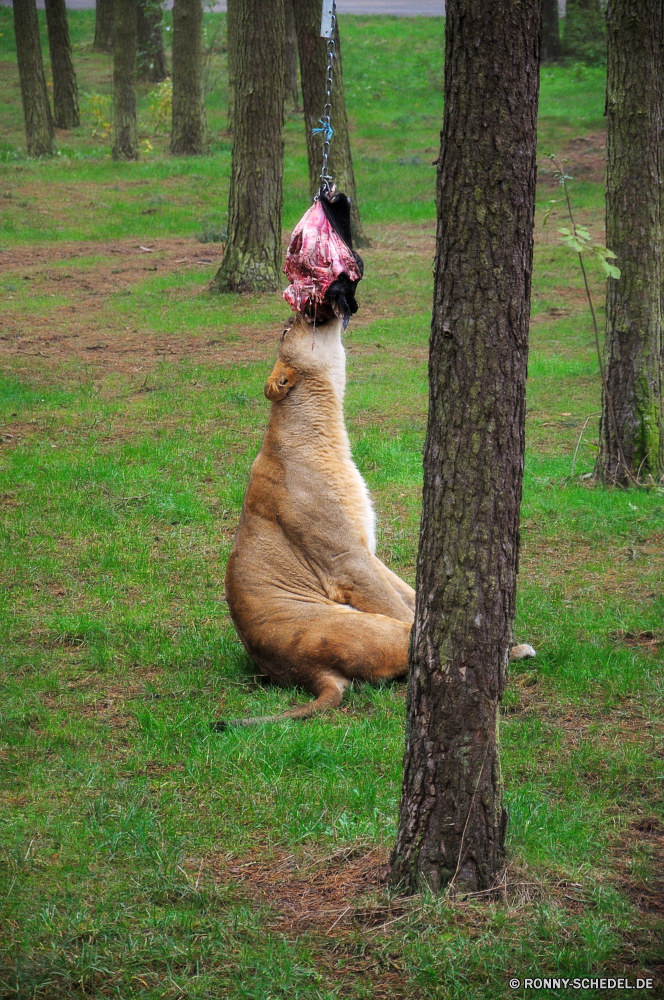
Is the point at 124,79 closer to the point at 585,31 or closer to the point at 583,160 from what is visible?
the point at 583,160

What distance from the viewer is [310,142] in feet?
51.0

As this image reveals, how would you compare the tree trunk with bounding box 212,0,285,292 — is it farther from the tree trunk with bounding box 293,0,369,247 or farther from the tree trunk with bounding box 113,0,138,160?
the tree trunk with bounding box 113,0,138,160

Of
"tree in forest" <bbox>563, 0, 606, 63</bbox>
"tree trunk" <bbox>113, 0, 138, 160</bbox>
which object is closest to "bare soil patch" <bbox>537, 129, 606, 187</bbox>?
"tree trunk" <bbox>113, 0, 138, 160</bbox>

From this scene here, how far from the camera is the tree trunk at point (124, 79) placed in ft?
75.6

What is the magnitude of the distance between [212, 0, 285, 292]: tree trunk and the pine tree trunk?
1564 cm

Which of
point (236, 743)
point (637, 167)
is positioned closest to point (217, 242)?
point (637, 167)

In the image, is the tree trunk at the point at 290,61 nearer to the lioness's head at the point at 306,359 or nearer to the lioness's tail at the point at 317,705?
the lioness's head at the point at 306,359

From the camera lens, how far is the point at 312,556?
573 cm

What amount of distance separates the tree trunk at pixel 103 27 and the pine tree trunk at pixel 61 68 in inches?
349

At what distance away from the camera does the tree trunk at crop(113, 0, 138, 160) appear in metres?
23.0

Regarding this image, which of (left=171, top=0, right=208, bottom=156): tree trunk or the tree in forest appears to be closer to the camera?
(left=171, top=0, right=208, bottom=156): tree trunk

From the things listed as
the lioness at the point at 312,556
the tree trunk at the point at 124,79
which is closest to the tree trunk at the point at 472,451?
the lioness at the point at 312,556

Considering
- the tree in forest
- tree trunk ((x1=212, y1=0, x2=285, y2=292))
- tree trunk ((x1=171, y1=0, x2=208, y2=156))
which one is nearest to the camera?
tree trunk ((x1=212, y1=0, x2=285, y2=292))

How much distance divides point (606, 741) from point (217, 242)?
50.5ft
